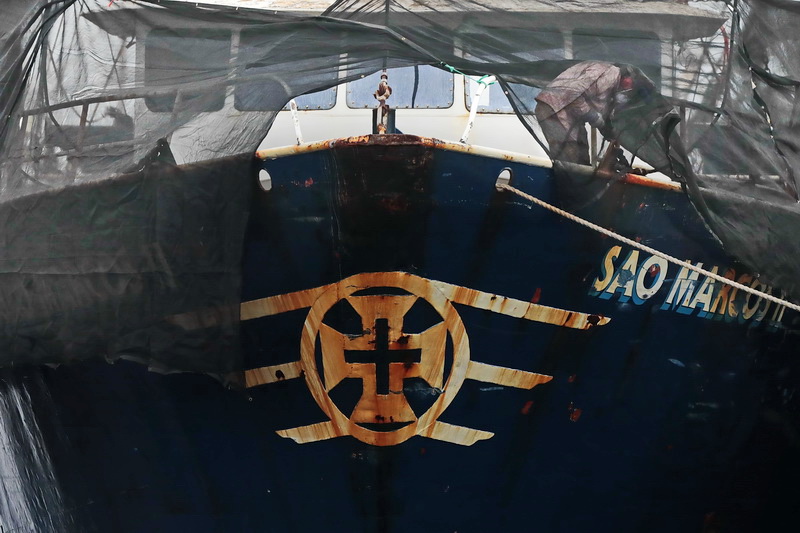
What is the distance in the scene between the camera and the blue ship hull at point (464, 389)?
4656 millimetres

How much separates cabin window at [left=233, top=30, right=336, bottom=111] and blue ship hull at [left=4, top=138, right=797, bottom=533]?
0.45 m

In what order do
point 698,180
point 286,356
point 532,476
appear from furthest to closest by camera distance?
point 532,476 → point 286,356 → point 698,180

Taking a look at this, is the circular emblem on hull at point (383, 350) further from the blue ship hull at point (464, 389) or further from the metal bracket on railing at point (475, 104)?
the metal bracket on railing at point (475, 104)

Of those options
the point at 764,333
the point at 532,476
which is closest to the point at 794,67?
the point at 764,333

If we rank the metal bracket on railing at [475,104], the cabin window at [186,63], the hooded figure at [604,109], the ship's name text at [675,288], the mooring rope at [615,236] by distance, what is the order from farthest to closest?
the ship's name text at [675,288] < the metal bracket on railing at [475,104] < the mooring rope at [615,236] < the cabin window at [186,63] < the hooded figure at [604,109]

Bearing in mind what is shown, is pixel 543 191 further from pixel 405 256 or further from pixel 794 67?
pixel 794 67

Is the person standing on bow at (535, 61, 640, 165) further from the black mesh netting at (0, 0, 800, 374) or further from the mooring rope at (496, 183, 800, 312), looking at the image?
the mooring rope at (496, 183, 800, 312)

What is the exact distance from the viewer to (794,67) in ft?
14.8

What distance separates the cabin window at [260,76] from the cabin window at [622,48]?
147 centimetres

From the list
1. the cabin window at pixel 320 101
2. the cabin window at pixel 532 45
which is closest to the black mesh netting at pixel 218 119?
the cabin window at pixel 532 45

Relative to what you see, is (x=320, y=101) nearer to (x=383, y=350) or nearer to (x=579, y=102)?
(x=383, y=350)

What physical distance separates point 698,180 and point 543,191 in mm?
807

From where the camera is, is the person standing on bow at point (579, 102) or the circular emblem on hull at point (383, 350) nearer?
the person standing on bow at point (579, 102)

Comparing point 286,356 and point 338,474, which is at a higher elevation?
point 286,356
